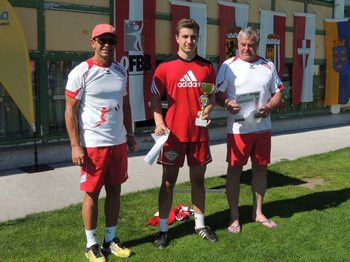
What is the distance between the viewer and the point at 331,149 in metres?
9.10

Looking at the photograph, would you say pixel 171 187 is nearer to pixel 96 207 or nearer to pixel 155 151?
pixel 155 151

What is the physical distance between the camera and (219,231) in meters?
4.48

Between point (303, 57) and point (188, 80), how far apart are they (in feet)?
27.7

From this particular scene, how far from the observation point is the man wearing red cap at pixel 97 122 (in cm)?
345

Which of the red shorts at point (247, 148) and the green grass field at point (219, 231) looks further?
the red shorts at point (247, 148)

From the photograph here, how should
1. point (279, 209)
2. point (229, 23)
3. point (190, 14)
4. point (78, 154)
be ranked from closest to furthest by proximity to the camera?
point (78, 154) → point (279, 209) → point (190, 14) → point (229, 23)

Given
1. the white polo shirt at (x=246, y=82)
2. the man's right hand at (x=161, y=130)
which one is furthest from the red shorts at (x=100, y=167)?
the white polo shirt at (x=246, y=82)

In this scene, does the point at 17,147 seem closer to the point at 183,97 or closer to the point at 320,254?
the point at 183,97

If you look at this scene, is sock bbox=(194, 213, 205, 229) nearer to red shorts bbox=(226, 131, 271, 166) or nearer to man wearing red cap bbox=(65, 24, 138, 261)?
red shorts bbox=(226, 131, 271, 166)

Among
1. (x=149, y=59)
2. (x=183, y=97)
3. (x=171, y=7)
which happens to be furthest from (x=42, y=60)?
(x=183, y=97)

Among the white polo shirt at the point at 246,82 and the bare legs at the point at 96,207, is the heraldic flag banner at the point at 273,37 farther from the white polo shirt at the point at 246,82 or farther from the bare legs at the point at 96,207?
the bare legs at the point at 96,207

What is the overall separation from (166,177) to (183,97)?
0.75 meters

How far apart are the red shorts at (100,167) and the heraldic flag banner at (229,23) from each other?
249 inches

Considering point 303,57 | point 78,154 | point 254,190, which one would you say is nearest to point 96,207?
point 78,154
